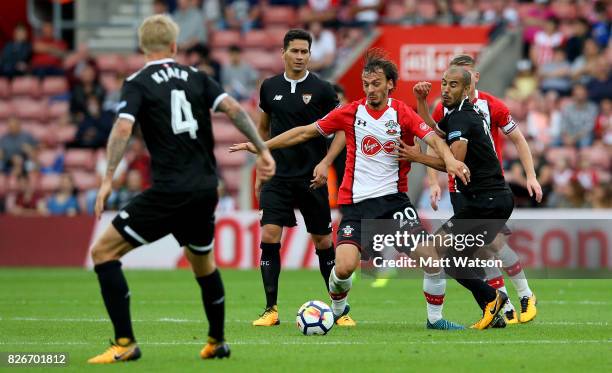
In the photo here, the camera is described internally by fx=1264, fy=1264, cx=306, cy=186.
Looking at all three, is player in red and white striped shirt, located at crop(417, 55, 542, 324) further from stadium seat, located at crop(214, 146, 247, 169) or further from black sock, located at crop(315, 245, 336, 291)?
stadium seat, located at crop(214, 146, 247, 169)

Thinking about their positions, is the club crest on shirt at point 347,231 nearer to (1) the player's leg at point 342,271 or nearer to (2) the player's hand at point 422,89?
(1) the player's leg at point 342,271

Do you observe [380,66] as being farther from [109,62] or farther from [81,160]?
[109,62]

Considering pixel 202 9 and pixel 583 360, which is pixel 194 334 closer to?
pixel 583 360

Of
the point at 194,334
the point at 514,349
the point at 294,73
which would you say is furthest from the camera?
the point at 294,73

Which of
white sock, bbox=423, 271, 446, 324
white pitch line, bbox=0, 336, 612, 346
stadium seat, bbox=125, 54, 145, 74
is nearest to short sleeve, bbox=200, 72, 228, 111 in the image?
white pitch line, bbox=0, 336, 612, 346

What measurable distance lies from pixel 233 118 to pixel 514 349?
2725 millimetres

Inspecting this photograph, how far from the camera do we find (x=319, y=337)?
1037cm

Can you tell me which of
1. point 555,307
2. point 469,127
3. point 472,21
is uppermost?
point 472,21

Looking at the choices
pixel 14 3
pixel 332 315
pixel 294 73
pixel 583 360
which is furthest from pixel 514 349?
pixel 14 3

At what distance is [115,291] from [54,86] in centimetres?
1921

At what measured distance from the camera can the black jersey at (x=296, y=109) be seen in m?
12.0

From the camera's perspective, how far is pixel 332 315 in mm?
10664

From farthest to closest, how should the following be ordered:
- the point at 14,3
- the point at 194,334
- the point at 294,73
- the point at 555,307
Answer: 1. the point at 14,3
2. the point at 555,307
3. the point at 294,73
4. the point at 194,334

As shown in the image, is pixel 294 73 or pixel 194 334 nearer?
pixel 194 334
